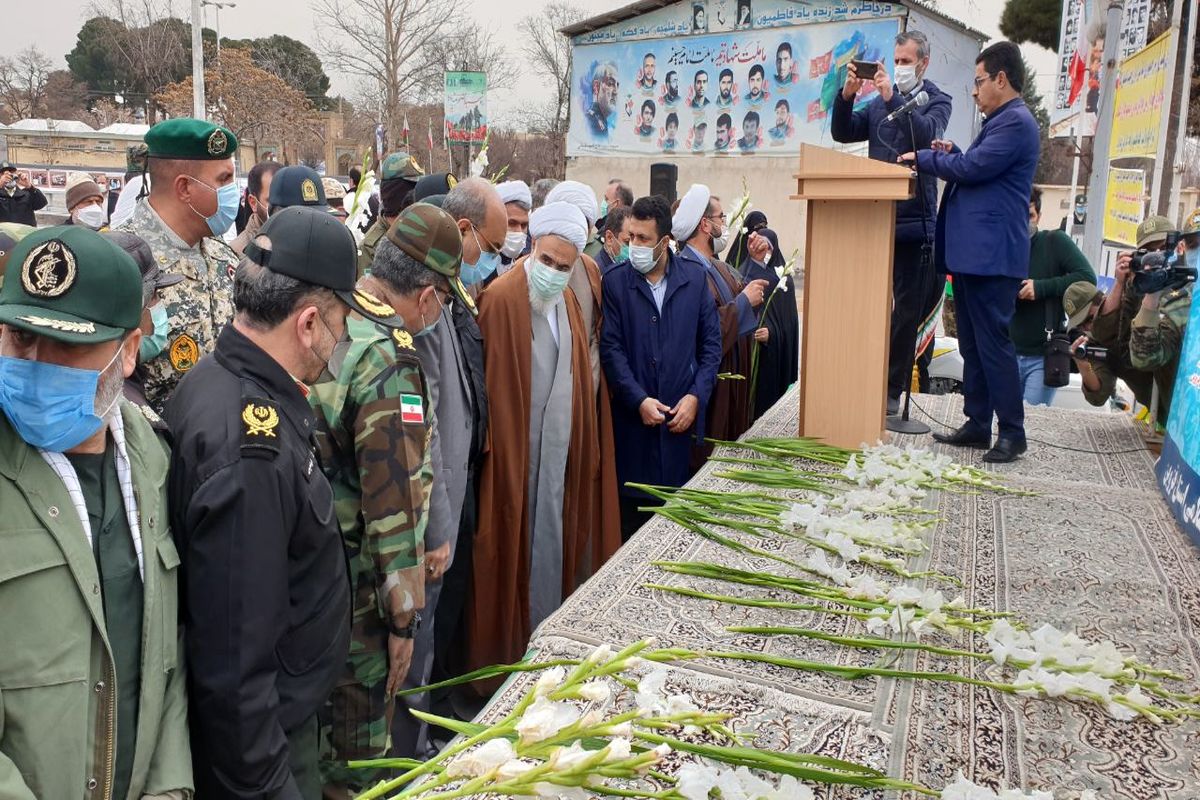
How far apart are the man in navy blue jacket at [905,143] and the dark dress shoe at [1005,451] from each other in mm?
738

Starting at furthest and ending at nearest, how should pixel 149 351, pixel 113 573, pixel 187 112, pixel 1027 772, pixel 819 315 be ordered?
pixel 187 112
pixel 819 315
pixel 149 351
pixel 1027 772
pixel 113 573

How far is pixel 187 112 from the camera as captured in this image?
2702cm

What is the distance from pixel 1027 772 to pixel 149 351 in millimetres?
2709

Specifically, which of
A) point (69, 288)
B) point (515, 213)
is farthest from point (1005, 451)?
point (69, 288)

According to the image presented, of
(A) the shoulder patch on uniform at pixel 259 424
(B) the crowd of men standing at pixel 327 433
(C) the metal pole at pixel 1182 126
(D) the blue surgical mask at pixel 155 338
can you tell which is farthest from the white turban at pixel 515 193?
(C) the metal pole at pixel 1182 126

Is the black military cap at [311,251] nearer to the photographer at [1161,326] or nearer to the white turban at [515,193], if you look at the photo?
the white turban at [515,193]

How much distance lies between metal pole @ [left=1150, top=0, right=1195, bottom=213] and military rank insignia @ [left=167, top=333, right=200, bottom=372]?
24.2 feet

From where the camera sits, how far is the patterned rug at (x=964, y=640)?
189 centimetres

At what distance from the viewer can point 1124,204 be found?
8.60 meters

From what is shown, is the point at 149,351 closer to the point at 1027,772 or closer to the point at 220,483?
the point at 220,483

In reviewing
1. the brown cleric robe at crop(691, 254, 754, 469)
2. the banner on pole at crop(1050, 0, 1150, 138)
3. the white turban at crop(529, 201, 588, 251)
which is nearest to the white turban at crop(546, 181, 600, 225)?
the white turban at crop(529, 201, 588, 251)

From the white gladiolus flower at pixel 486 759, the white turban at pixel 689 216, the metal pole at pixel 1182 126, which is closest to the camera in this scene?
the white gladiolus flower at pixel 486 759

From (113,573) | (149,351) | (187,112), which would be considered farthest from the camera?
(187,112)

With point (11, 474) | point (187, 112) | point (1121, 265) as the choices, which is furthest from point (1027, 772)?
point (187, 112)
